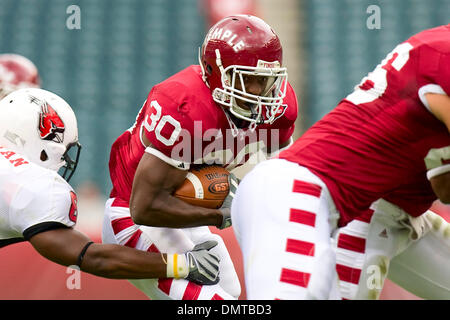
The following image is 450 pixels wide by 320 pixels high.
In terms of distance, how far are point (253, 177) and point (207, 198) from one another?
17.3 inches

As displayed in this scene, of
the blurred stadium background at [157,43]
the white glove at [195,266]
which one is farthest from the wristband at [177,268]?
the blurred stadium background at [157,43]

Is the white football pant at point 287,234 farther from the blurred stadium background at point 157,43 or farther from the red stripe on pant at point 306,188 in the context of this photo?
the blurred stadium background at point 157,43

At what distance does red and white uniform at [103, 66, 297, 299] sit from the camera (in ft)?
7.50

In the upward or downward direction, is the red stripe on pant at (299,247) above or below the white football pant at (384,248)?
above

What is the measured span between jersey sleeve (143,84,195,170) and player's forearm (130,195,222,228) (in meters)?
0.13

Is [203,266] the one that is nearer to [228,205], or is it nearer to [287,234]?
[228,205]

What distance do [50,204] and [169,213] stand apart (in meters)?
0.39

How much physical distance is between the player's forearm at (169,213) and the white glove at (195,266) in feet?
0.40

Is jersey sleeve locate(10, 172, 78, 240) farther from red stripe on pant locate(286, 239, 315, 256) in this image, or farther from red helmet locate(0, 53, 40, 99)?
red helmet locate(0, 53, 40, 99)

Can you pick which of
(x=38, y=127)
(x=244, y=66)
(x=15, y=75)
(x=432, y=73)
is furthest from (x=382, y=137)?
(x=15, y=75)

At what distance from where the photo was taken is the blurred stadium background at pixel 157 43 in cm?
589

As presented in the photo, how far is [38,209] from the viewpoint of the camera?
2.22 metres

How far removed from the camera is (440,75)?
1859mm

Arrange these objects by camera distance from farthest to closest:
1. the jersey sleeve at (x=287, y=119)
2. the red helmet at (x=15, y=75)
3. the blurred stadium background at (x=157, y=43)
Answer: the blurred stadium background at (x=157, y=43)
the red helmet at (x=15, y=75)
the jersey sleeve at (x=287, y=119)
